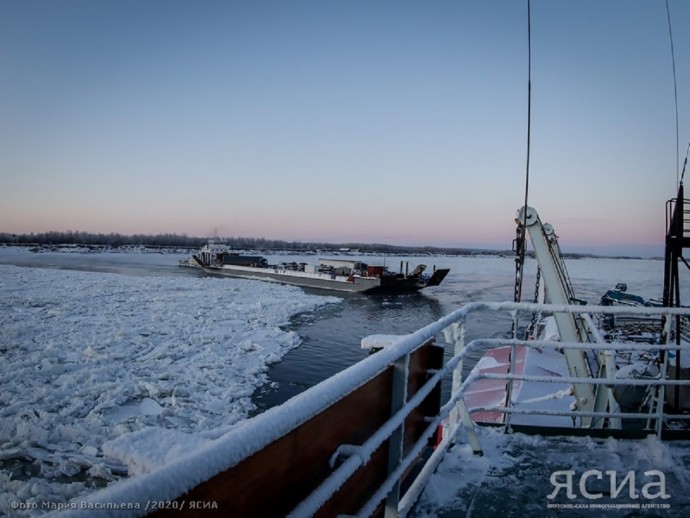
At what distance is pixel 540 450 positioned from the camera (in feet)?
Answer: 10.9

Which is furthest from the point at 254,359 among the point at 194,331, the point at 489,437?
the point at 489,437

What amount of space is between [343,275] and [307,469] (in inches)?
1447

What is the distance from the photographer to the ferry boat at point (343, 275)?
3456 cm

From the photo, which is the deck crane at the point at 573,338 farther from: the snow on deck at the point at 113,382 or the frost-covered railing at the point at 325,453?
the snow on deck at the point at 113,382

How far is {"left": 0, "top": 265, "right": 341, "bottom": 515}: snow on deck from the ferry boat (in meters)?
14.9

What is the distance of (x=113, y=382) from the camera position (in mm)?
8875

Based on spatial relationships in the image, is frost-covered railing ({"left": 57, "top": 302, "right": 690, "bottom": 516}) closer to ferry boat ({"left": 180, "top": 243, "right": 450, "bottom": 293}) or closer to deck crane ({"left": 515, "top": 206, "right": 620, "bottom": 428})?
deck crane ({"left": 515, "top": 206, "right": 620, "bottom": 428})

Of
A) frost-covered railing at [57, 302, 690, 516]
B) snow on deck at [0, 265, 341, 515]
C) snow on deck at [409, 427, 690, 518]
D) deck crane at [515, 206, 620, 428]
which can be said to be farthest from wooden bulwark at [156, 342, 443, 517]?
deck crane at [515, 206, 620, 428]

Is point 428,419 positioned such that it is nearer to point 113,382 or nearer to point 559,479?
point 559,479

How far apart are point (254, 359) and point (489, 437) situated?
9.50 meters

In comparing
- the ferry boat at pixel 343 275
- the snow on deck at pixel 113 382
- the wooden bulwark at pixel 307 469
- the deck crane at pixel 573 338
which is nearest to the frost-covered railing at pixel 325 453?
the wooden bulwark at pixel 307 469

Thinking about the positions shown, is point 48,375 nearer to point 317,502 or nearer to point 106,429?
point 106,429

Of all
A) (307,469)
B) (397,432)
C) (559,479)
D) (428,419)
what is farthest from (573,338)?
(307,469)

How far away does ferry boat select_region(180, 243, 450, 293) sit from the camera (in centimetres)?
3456
